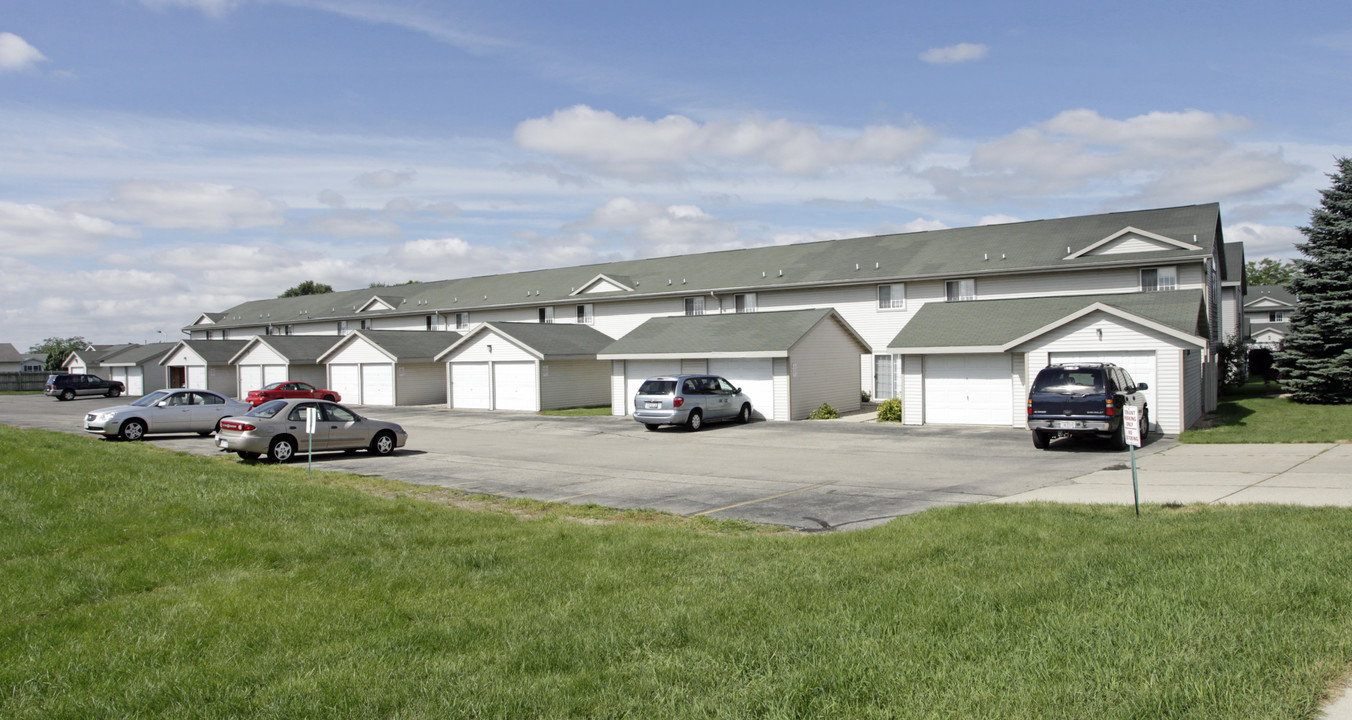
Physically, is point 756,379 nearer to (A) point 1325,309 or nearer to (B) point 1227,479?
(B) point 1227,479

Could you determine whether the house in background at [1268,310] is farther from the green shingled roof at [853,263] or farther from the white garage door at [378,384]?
the white garage door at [378,384]

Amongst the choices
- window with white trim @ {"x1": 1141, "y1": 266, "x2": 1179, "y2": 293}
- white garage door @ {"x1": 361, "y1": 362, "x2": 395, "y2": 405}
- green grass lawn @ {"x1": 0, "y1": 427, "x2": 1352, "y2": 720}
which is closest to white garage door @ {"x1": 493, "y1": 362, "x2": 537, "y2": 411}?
white garage door @ {"x1": 361, "y1": 362, "x2": 395, "y2": 405}

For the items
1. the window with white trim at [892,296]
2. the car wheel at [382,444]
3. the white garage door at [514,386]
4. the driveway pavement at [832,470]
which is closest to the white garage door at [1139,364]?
the driveway pavement at [832,470]

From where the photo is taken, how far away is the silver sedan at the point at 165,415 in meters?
24.8

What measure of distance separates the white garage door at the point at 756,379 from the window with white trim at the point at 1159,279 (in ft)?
46.0

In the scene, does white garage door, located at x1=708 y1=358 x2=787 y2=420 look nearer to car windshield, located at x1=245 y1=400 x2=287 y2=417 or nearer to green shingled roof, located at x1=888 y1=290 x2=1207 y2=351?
green shingled roof, located at x1=888 y1=290 x2=1207 y2=351

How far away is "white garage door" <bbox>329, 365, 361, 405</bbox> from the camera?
150 ft

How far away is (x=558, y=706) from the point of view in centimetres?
459

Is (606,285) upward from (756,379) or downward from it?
upward

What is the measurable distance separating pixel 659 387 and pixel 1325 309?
24.2 metres

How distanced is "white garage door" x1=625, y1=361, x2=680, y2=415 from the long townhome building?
0.21 feet

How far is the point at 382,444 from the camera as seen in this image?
2125 centimetres

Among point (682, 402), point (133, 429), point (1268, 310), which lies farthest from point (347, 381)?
point (1268, 310)

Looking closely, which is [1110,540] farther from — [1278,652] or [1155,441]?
[1155,441]
